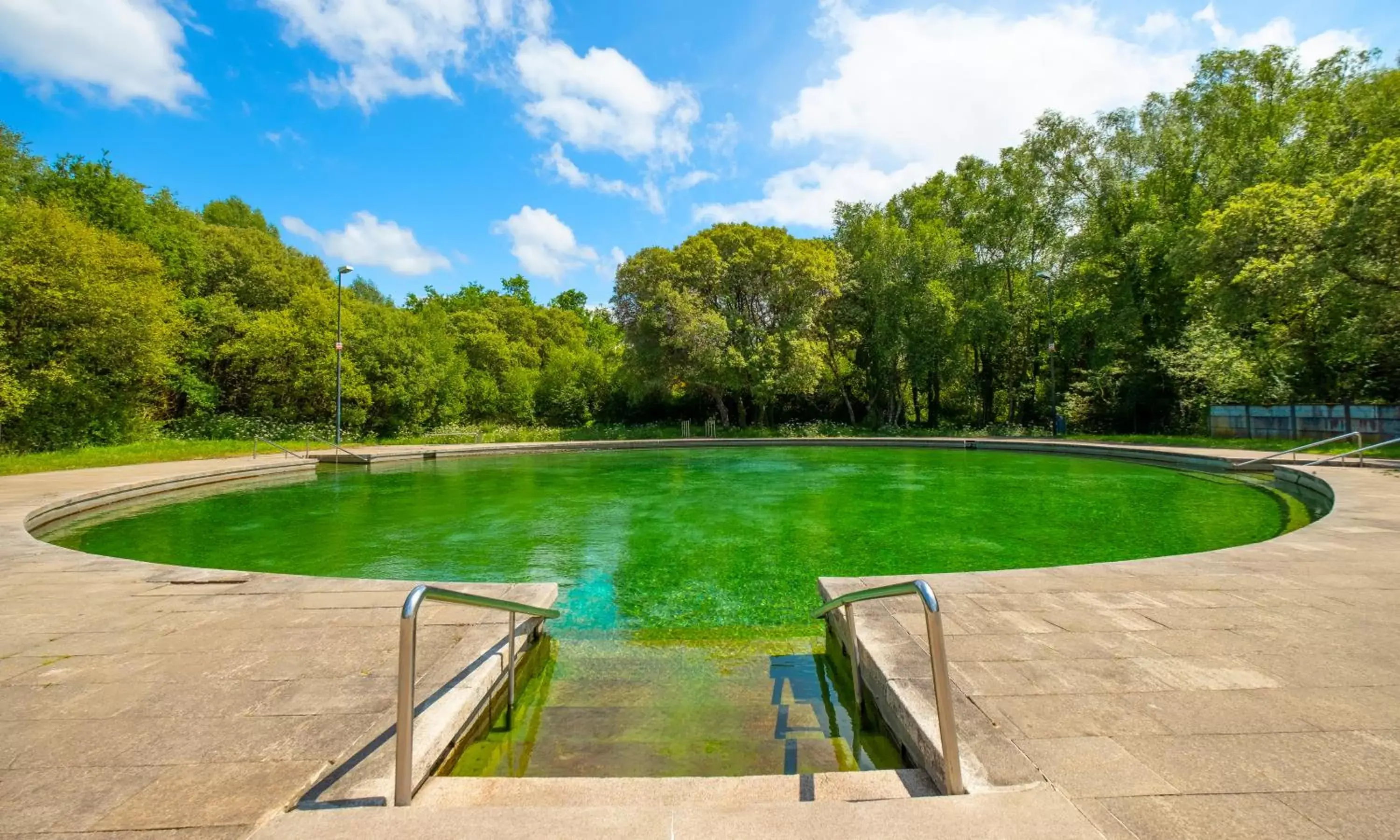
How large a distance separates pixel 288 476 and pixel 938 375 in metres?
22.9

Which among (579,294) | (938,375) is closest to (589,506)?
(938,375)

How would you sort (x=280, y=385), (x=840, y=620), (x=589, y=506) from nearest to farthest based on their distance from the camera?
(x=840, y=620)
(x=589, y=506)
(x=280, y=385)

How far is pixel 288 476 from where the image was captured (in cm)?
1483

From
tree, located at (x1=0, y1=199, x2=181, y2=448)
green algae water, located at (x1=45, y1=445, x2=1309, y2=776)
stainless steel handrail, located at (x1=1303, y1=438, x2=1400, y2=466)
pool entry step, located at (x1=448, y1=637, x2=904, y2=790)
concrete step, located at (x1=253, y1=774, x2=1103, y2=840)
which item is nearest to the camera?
concrete step, located at (x1=253, y1=774, x2=1103, y2=840)

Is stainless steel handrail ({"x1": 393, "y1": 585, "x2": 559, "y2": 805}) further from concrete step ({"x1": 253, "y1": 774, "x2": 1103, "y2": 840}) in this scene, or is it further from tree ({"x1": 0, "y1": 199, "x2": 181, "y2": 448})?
tree ({"x1": 0, "y1": 199, "x2": 181, "y2": 448})

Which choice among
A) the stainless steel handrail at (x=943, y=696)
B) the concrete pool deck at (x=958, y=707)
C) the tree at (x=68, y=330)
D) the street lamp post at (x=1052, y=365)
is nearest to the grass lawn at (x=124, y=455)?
the tree at (x=68, y=330)

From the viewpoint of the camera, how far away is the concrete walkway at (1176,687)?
1868 millimetres

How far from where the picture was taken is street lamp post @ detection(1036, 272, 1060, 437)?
20.9 metres

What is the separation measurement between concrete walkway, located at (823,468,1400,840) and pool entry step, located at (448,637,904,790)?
36 cm

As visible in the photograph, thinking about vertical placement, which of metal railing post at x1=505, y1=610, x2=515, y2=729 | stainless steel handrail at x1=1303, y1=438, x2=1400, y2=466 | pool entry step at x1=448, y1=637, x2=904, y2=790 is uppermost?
stainless steel handrail at x1=1303, y1=438, x2=1400, y2=466

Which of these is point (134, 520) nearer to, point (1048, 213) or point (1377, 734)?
point (1377, 734)

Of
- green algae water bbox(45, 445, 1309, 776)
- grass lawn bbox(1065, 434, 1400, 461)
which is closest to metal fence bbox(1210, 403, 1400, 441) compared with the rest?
grass lawn bbox(1065, 434, 1400, 461)

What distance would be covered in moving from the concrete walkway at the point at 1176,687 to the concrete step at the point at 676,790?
237 millimetres

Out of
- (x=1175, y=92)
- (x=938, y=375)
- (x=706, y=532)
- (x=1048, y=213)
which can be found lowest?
(x=706, y=532)
